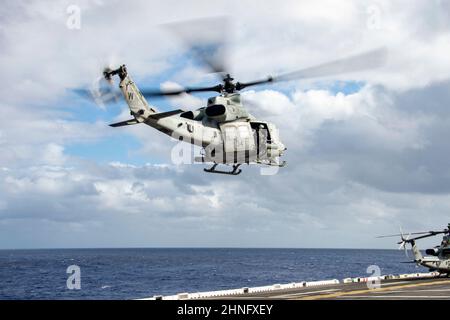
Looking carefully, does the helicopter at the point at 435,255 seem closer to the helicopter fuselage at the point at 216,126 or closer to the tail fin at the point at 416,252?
the tail fin at the point at 416,252

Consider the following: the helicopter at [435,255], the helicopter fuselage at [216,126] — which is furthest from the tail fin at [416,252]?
the helicopter fuselage at [216,126]

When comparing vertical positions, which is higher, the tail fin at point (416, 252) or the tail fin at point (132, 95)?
the tail fin at point (132, 95)

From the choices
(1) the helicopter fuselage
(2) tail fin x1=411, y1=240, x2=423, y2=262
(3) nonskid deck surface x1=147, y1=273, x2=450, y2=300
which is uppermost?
(1) the helicopter fuselage

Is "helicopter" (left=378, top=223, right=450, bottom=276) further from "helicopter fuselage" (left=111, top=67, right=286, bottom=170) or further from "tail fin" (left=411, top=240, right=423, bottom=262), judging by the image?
"helicopter fuselage" (left=111, top=67, right=286, bottom=170)

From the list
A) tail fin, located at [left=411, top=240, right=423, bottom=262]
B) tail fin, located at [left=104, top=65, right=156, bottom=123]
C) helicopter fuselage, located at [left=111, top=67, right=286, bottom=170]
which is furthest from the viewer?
tail fin, located at [left=411, top=240, right=423, bottom=262]

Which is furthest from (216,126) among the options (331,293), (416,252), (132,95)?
(416,252)

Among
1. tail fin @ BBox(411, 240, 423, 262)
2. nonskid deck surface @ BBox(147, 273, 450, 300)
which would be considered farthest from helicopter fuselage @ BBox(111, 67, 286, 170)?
tail fin @ BBox(411, 240, 423, 262)
